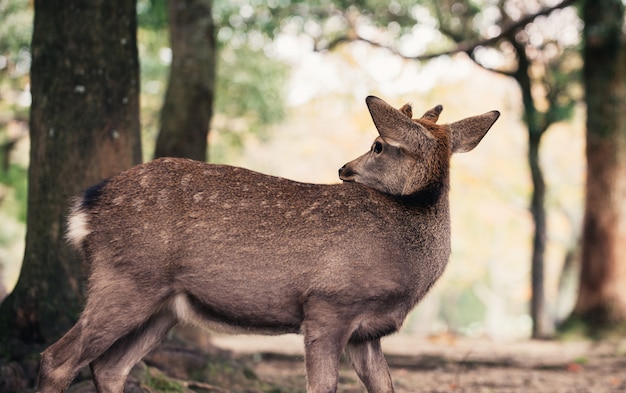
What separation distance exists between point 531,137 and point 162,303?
1416cm

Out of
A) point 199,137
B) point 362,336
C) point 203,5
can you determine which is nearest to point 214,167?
point 362,336

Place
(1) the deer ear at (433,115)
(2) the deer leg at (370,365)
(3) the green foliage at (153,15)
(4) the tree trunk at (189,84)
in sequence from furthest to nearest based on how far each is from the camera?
(3) the green foliage at (153,15) < (4) the tree trunk at (189,84) < (1) the deer ear at (433,115) < (2) the deer leg at (370,365)

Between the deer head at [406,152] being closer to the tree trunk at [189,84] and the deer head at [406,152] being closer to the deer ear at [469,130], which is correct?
the deer ear at [469,130]

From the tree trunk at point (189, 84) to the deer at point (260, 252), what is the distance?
17.6 feet

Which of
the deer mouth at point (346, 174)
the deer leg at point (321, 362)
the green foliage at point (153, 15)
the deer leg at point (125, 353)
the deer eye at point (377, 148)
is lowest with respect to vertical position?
the deer leg at point (125, 353)

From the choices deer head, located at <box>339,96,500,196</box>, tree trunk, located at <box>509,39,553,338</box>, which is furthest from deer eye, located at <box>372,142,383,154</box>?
tree trunk, located at <box>509,39,553,338</box>

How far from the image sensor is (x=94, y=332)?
17.5ft

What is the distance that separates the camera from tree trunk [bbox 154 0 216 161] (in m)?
11.1

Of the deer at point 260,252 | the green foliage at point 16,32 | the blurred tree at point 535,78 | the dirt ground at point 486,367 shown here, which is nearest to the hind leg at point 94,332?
the deer at point 260,252

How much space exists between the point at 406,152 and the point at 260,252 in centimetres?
115

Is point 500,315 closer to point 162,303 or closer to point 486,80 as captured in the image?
point 486,80

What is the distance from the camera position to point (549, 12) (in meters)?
14.8

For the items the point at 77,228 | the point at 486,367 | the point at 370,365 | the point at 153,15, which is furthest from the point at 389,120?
the point at 153,15

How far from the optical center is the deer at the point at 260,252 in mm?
5324
